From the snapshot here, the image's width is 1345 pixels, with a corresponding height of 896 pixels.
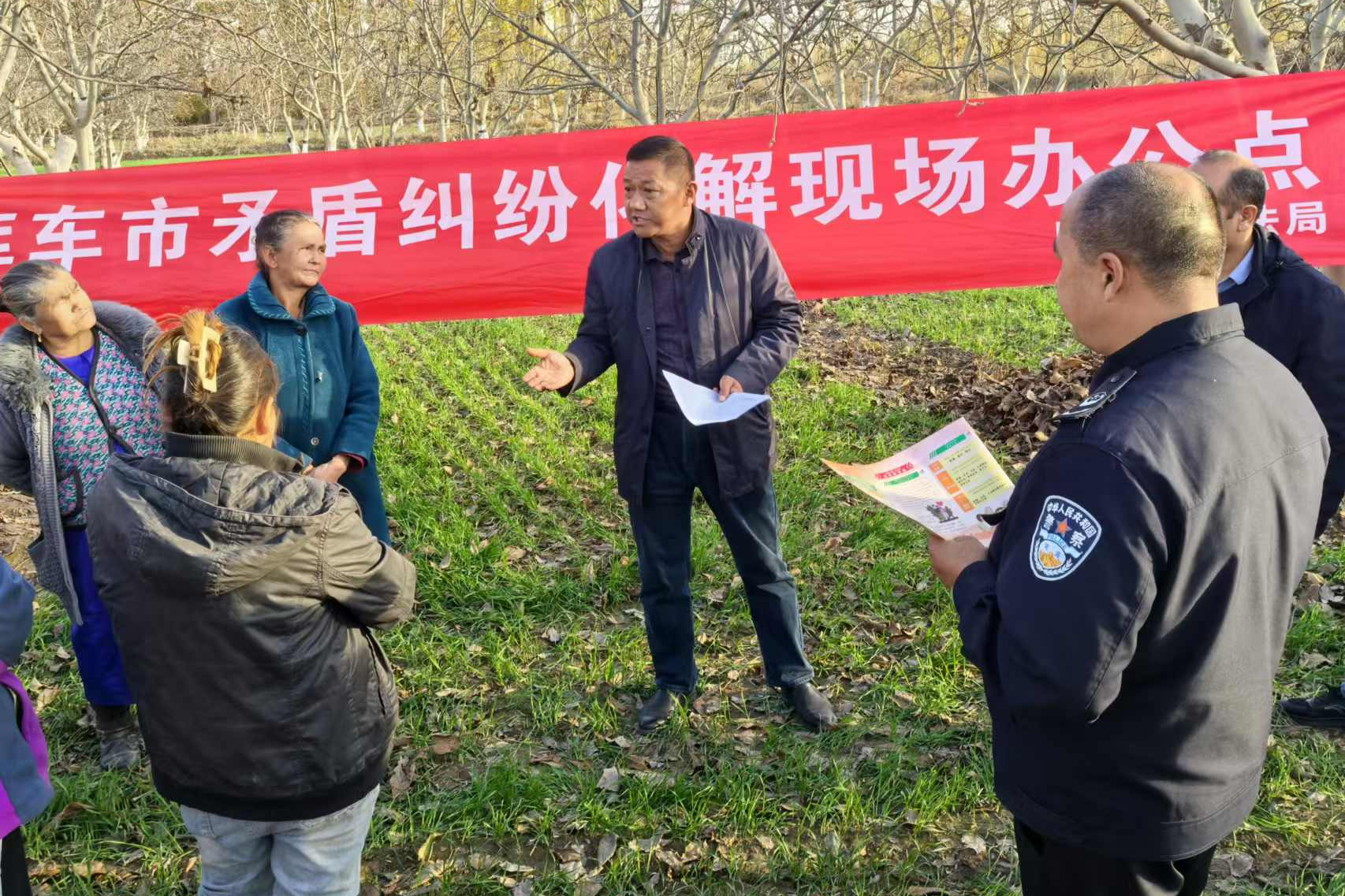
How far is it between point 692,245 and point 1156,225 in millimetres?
2091

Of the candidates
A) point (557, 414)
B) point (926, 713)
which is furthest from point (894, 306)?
point (926, 713)

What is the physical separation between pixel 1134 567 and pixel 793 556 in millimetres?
3713

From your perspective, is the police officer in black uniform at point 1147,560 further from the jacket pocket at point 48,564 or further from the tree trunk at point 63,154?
the tree trunk at point 63,154

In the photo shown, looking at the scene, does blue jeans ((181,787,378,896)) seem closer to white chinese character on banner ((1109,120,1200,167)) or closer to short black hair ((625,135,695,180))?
short black hair ((625,135,695,180))

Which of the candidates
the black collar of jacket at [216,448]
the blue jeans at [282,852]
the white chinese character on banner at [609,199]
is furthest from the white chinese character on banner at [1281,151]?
the blue jeans at [282,852]

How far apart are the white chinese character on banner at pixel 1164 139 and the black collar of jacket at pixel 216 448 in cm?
468

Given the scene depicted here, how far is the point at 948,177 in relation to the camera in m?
5.39

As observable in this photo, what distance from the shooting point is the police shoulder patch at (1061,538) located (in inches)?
62.6

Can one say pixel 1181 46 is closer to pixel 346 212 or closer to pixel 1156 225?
pixel 346 212

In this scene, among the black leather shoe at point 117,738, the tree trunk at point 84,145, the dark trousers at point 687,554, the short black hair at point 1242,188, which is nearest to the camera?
the short black hair at point 1242,188

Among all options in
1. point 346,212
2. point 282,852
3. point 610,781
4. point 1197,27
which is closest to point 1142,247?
point 282,852

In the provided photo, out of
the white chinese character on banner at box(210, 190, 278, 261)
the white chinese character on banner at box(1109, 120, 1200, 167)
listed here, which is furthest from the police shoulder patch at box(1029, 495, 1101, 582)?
the white chinese character on banner at box(210, 190, 278, 261)

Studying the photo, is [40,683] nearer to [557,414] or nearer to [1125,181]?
[557,414]

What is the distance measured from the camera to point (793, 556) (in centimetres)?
527
